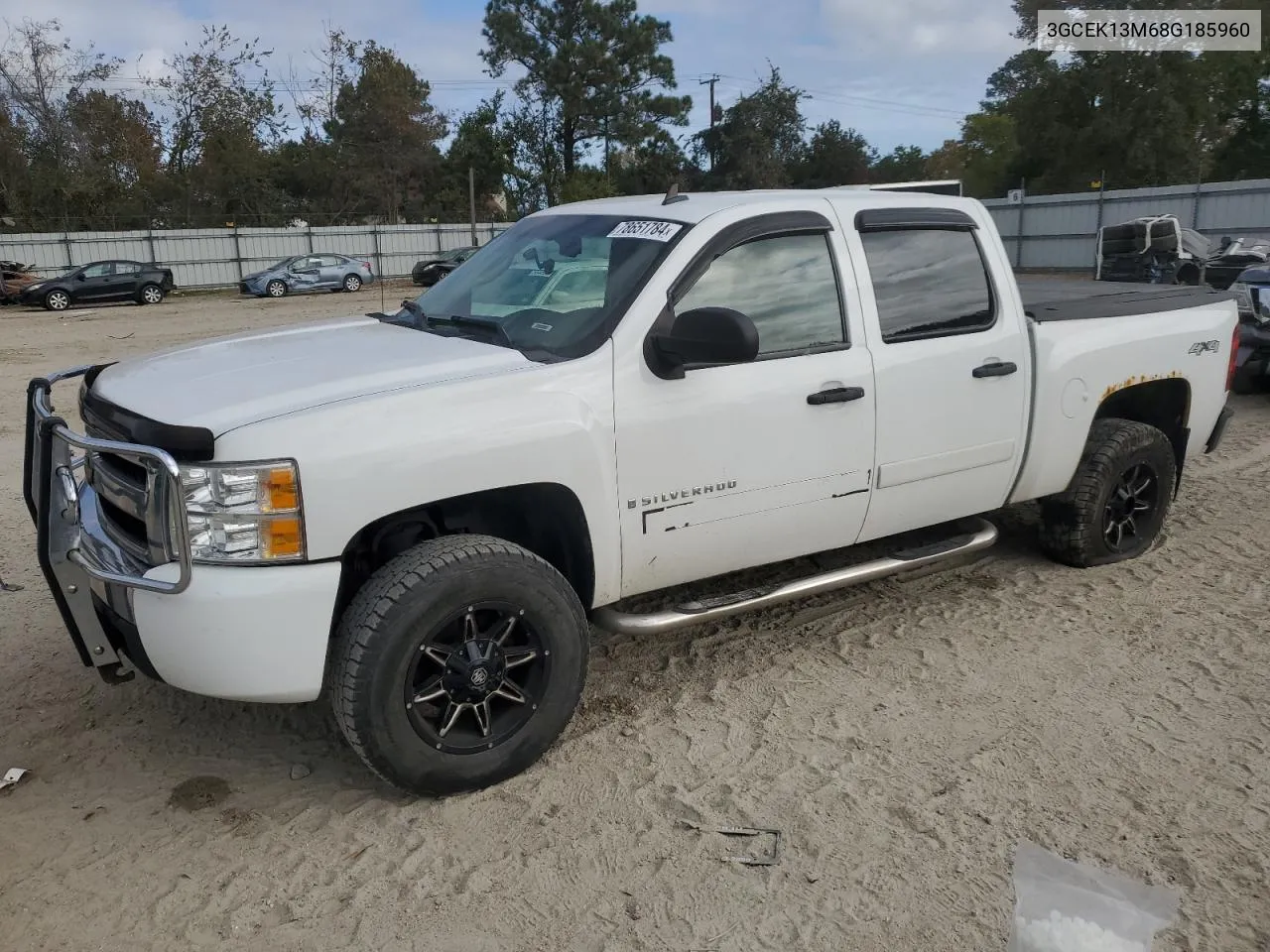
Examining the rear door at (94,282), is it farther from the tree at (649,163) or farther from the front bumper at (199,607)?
the tree at (649,163)

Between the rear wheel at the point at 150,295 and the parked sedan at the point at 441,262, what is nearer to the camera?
the rear wheel at the point at 150,295

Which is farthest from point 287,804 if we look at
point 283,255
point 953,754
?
point 283,255

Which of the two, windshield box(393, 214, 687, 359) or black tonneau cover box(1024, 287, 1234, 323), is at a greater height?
windshield box(393, 214, 687, 359)

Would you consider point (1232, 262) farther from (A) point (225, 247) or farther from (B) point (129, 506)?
(A) point (225, 247)

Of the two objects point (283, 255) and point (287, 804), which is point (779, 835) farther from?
point (283, 255)

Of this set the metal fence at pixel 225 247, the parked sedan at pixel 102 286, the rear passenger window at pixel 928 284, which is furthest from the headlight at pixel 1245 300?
the parked sedan at pixel 102 286

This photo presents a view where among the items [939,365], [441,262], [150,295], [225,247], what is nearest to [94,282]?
[150,295]

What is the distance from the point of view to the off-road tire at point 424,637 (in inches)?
122

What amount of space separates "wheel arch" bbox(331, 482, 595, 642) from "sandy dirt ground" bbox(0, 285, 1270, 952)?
66 centimetres

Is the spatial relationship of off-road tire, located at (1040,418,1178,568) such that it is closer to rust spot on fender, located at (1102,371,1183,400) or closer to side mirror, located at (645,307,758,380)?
rust spot on fender, located at (1102,371,1183,400)

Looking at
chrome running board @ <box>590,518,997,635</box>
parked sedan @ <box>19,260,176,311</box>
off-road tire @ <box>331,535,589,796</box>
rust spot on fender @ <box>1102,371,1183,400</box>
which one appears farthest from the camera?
parked sedan @ <box>19,260,176,311</box>

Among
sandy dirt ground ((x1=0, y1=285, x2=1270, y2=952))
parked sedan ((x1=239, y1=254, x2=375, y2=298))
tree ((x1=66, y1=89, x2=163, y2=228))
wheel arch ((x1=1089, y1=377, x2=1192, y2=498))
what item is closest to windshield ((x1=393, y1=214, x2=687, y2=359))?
sandy dirt ground ((x1=0, y1=285, x2=1270, y2=952))

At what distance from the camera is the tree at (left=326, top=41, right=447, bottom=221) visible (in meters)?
50.7

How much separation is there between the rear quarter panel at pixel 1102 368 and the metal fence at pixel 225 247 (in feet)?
94.2
